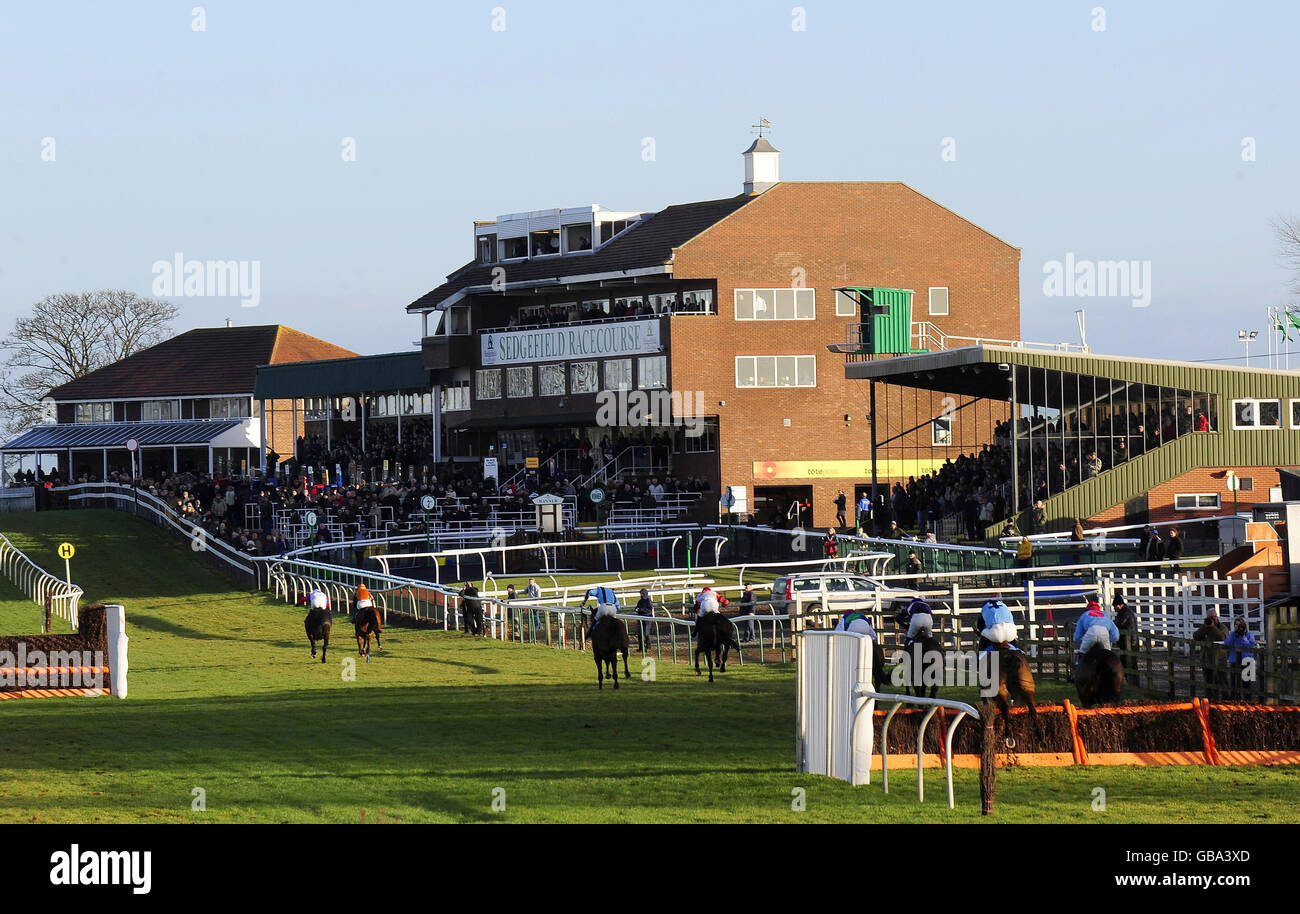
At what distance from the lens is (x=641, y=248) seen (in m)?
63.2

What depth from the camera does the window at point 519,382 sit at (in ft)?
211

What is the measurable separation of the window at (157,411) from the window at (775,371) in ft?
129

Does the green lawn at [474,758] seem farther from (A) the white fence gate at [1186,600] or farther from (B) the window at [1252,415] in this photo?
(B) the window at [1252,415]

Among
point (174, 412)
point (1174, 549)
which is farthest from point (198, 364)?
point (1174, 549)

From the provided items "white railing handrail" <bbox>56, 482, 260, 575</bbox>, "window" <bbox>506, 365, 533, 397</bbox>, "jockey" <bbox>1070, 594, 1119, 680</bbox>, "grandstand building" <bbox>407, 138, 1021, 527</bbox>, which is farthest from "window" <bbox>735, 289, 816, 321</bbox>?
"jockey" <bbox>1070, 594, 1119, 680</bbox>

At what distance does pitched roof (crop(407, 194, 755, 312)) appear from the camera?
2445 inches

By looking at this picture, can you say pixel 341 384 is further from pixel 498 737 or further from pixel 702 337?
pixel 498 737

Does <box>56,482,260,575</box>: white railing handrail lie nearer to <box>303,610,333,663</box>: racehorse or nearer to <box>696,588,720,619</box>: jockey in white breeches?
<box>303,610,333,663</box>: racehorse

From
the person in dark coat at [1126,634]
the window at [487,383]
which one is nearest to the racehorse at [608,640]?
the person in dark coat at [1126,634]

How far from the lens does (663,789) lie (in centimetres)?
1478

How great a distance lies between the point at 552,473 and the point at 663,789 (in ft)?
156

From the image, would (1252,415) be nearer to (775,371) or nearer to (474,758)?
(775,371)

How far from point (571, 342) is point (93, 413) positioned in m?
37.0
